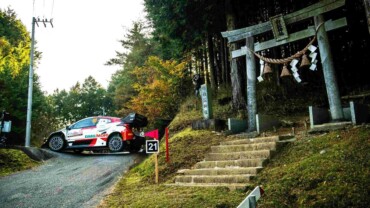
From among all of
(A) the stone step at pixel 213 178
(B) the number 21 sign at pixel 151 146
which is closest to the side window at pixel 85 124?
(B) the number 21 sign at pixel 151 146

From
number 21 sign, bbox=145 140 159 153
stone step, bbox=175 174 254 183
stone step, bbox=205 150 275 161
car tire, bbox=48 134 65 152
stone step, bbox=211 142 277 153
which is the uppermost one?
car tire, bbox=48 134 65 152

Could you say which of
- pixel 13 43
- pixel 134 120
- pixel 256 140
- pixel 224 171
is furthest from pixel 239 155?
pixel 13 43

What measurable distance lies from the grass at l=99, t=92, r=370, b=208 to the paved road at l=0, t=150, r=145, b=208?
0.58 m

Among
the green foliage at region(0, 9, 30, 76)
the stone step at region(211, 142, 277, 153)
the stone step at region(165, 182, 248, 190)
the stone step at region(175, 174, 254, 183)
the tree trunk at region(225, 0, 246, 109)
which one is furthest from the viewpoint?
the green foliage at region(0, 9, 30, 76)

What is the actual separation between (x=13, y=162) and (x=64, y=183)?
13.8 feet

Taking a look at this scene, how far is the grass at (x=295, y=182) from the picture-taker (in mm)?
4301

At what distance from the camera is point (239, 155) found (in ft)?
24.9

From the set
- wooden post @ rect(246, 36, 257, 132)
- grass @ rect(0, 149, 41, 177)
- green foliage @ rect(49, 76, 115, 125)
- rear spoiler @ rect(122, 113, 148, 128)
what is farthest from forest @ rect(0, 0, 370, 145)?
green foliage @ rect(49, 76, 115, 125)

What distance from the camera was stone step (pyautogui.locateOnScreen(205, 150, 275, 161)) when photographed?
7016 mm

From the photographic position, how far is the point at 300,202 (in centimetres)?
434

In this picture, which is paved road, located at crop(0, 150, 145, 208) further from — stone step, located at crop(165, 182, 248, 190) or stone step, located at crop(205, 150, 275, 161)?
stone step, located at crop(205, 150, 275, 161)

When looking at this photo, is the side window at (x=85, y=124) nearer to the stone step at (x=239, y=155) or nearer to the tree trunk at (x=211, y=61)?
the tree trunk at (x=211, y=61)

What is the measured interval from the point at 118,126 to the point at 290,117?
23.7 feet

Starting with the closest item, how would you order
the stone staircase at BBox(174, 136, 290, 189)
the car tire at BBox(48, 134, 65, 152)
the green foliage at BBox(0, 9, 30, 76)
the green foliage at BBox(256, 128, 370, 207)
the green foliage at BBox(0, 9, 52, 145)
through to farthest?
the green foliage at BBox(256, 128, 370, 207)
the stone staircase at BBox(174, 136, 290, 189)
the car tire at BBox(48, 134, 65, 152)
the green foliage at BBox(0, 9, 52, 145)
the green foliage at BBox(0, 9, 30, 76)
